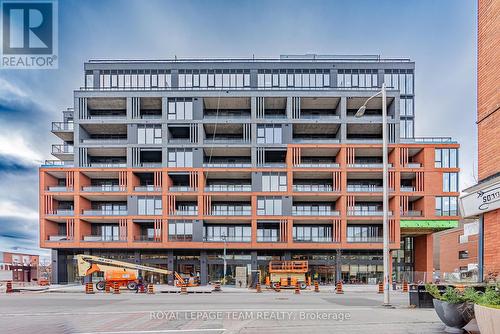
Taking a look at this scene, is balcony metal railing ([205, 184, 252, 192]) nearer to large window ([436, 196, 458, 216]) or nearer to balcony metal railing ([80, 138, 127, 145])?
balcony metal railing ([80, 138, 127, 145])

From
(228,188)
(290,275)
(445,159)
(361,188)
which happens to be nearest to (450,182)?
(445,159)

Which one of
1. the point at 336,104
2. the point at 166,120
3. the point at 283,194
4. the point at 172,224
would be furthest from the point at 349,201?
the point at 166,120

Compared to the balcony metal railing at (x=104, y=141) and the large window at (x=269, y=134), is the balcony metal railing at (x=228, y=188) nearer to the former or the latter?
the large window at (x=269, y=134)

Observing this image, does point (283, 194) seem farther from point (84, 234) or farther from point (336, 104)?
point (84, 234)

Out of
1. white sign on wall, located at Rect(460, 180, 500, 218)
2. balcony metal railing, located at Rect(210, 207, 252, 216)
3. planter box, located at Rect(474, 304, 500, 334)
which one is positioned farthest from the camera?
balcony metal railing, located at Rect(210, 207, 252, 216)

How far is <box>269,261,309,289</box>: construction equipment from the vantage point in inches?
1372

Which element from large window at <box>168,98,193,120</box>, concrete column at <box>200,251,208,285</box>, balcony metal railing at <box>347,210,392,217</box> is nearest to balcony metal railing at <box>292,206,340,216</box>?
balcony metal railing at <box>347,210,392,217</box>

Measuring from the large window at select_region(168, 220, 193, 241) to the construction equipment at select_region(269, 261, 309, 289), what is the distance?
13.7 meters

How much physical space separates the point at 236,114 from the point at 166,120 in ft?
31.0

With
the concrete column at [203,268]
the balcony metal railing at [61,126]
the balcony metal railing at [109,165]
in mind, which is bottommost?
the concrete column at [203,268]

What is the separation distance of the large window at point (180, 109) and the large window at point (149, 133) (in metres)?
2.40

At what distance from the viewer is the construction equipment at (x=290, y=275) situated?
34.8 meters

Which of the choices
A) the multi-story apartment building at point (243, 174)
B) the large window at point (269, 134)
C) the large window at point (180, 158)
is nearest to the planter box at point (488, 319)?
the multi-story apartment building at point (243, 174)

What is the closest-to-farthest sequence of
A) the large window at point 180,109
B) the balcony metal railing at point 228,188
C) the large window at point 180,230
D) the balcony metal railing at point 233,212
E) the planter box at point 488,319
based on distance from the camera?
the planter box at point 488,319, the large window at point 180,230, the balcony metal railing at point 233,212, the balcony metal railing at point 228,188, the large window at point 180,109
